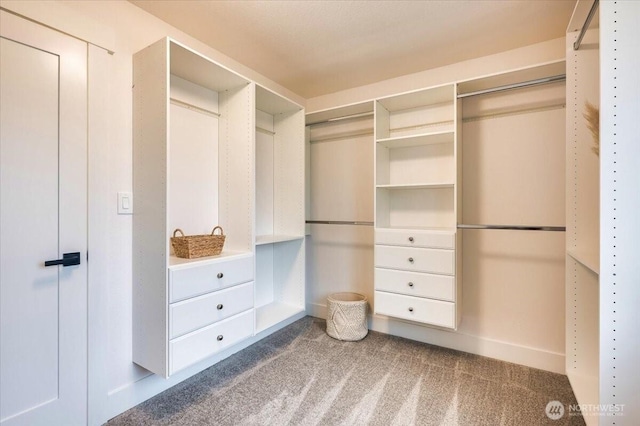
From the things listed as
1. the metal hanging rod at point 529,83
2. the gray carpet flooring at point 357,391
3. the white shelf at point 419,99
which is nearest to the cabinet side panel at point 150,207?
the gray carpet flooring at point 357,391

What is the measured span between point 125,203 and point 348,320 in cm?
194

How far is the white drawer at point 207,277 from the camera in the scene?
5.25ft

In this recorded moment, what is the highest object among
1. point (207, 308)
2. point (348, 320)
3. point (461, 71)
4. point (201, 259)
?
point (461, 71)

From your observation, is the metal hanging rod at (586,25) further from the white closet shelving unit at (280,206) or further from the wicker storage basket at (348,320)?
the wicker storage basket at (348,320)

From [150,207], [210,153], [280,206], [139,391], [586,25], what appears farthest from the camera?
[280,206]

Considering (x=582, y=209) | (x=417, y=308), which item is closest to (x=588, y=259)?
(x=582, y=209)

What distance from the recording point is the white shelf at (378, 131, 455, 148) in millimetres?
2205

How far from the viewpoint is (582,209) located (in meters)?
1.56

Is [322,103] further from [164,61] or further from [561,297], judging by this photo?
[561,297]

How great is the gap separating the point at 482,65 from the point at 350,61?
1.07 metres

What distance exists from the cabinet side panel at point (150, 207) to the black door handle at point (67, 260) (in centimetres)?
28

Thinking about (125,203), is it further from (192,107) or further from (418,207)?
(418,207)

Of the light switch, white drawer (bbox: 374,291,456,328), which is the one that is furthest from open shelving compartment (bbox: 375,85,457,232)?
the light switch

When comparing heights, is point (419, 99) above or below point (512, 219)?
above
